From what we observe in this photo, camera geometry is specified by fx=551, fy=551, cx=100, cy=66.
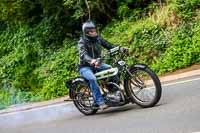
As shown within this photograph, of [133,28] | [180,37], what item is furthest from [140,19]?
[180,37]

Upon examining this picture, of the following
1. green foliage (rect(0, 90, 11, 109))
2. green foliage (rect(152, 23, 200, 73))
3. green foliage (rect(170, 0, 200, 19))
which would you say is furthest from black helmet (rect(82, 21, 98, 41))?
green foliage (rect(0, 90, 11, 109))

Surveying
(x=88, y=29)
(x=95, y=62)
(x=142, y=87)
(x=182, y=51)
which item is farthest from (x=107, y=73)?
(x=182, y=51)

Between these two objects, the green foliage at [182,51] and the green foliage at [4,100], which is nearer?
the green foliage at [182,51]

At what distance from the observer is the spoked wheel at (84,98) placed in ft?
37.2

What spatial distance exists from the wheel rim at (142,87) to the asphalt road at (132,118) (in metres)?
0.23

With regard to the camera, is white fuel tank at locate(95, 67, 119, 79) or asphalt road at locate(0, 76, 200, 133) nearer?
asphalt road at locate(0, 76, 200, 133)

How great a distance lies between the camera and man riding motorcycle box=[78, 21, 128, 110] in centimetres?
1070

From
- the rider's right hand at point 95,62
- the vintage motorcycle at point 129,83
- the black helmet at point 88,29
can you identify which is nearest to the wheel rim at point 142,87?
the vintage motorcycle at point 129,83

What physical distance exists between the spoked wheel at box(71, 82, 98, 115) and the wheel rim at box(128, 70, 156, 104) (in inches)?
45.9

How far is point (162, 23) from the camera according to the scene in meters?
17.5

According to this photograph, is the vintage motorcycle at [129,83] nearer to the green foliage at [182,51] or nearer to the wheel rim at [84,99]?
the wheel rim at [84,99]

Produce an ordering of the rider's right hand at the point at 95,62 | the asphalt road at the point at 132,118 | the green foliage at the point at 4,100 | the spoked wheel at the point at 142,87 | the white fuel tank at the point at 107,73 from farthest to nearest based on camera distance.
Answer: the green foliage at the point at 4,100 → the white fuel tank at the point at 107,73 → the rider's right hand at the point at 95,62 → the spoked wheel at the point at 142,87 → the asphalt road at the point at 132,118

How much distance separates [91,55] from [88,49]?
0.44 ft

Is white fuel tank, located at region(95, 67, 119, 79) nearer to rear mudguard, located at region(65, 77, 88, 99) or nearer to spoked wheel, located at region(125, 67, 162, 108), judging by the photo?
spoked wheel, located at region(125, 67, 162, 108)
